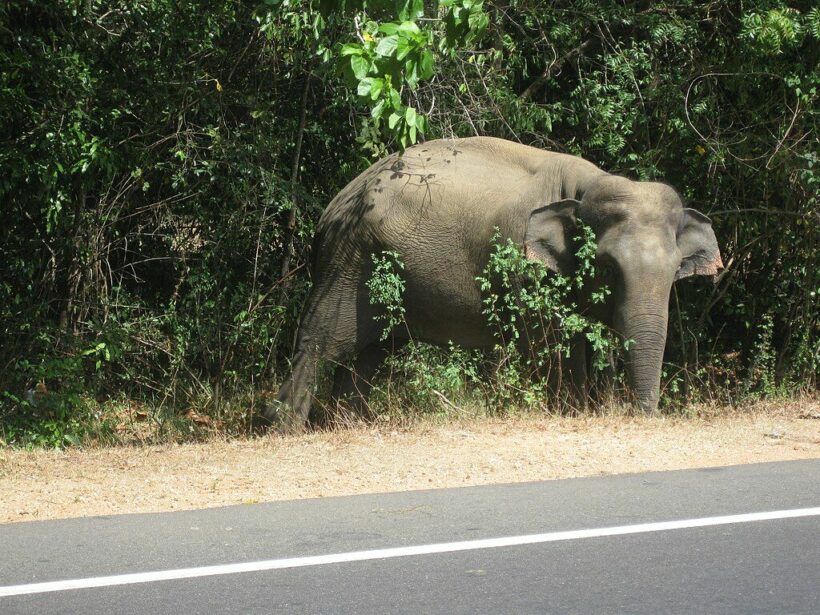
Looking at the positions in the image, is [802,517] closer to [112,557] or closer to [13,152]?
[112,557]

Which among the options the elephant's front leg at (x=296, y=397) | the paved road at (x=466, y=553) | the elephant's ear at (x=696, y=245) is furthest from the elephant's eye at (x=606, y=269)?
the paved road at (x=466, y=553)

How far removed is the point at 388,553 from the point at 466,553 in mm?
362

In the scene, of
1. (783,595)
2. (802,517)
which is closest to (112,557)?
(783,595)

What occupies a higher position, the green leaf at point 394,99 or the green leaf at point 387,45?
the green leaf at point 387,45

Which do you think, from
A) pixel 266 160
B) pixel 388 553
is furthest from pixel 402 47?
pixel 266 160

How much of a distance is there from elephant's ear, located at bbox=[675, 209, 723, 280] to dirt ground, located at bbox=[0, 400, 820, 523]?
6.05 ft

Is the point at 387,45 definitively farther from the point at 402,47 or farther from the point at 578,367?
the point at 578,367

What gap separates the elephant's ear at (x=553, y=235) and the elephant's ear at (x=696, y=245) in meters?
0.99

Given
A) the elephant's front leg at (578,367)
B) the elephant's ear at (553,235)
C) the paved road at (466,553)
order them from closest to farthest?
1. the paved road at (466,553)
2. the elephant's ear at (553,235)
3. the elephant's front leg at (578,367)

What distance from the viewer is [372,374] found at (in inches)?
482

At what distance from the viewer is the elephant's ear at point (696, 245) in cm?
1100

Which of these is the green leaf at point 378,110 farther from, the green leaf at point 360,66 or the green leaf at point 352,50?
the green leaf at point 352,50

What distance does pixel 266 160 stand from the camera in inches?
478

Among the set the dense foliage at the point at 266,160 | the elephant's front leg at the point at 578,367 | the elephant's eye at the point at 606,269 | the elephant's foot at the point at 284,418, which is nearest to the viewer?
the elephant's eye at the point at 606,269
